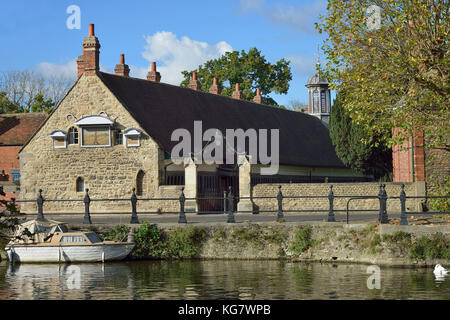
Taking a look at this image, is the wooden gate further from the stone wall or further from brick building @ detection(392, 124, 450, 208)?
brick building @ detection(392, 124, 450, 208)

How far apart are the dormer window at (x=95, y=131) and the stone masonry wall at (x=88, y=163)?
33 cm

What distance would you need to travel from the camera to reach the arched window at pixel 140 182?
3878cm

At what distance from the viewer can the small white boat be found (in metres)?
25.7

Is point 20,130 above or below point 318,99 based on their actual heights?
below

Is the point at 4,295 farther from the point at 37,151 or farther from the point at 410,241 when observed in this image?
the point at 37,151

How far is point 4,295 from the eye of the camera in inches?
736

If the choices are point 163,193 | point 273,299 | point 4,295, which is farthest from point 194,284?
point 163,193

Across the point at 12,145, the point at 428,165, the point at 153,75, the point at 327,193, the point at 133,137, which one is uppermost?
the point at 153,75

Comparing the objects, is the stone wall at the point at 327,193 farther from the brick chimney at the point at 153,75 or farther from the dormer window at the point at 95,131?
the brick chimney at the point at 153,75

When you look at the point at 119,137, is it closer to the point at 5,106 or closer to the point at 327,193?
the point at 327,193

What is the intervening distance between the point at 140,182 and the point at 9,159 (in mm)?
18677

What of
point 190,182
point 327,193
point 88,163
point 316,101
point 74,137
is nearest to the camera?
point 327,193

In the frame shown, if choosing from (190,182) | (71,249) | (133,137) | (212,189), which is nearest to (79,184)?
(133,137)

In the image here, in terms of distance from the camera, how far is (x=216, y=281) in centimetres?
2075
